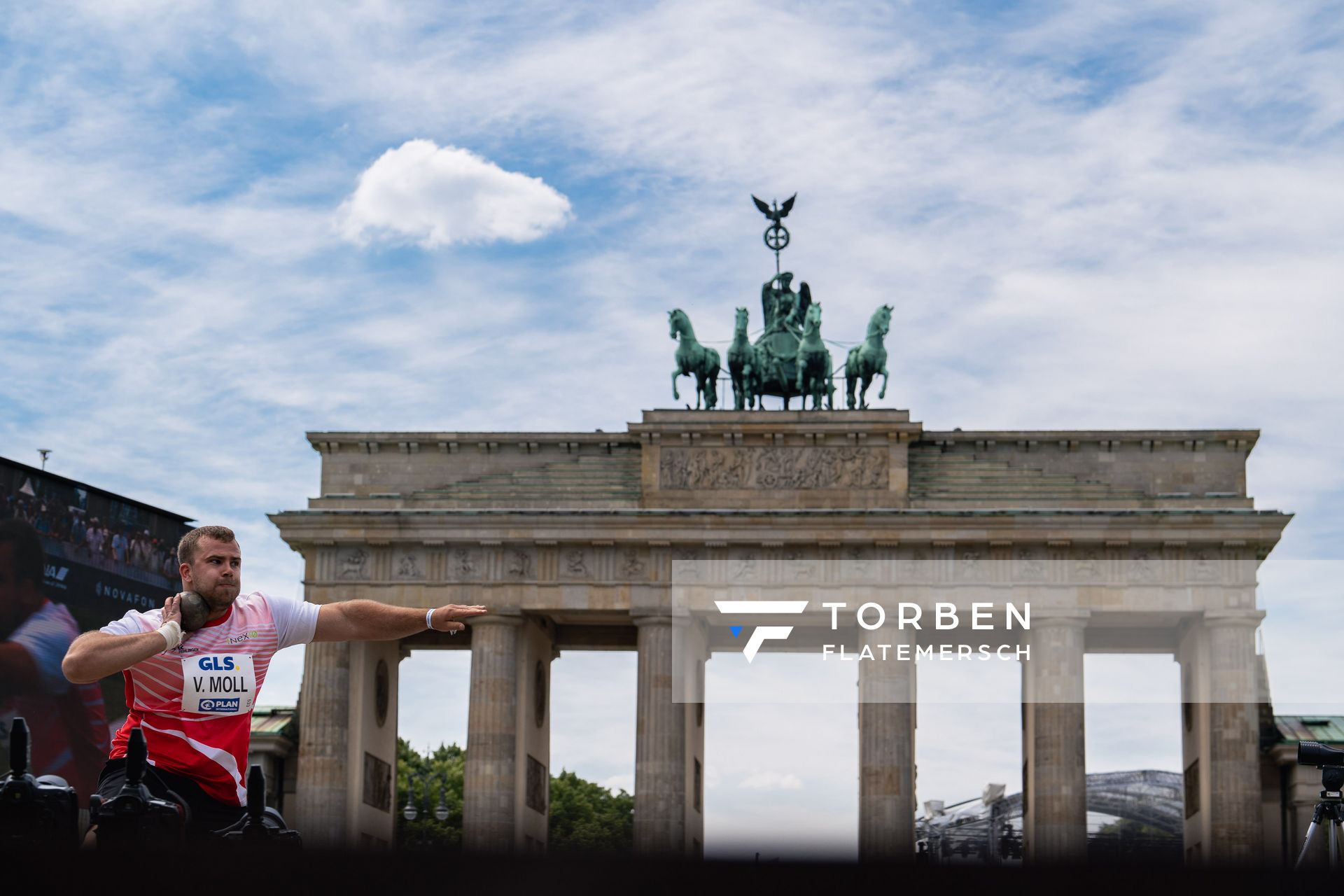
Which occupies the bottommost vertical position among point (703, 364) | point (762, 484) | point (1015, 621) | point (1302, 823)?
point (1302, 823)

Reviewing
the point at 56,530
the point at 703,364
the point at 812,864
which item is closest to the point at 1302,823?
the point at 703,364

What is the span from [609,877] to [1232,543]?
52569 millimetres

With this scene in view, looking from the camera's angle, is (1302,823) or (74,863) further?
(1302,823)

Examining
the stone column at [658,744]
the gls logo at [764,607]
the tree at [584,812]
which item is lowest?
the tree at [584,812]

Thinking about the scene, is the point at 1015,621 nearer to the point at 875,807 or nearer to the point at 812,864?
the point at 875,807

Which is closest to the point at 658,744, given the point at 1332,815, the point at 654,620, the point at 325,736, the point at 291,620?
the point at 654,620

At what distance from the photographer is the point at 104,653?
7.33 metres

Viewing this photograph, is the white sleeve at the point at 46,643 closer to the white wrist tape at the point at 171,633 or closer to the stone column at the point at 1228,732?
the stone column at the point at 1228,732

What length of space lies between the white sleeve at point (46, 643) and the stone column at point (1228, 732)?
31452 millimetres

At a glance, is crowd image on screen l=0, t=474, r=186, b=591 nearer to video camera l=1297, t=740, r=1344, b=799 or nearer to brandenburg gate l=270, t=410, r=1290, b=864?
brandenburg gate l=270, t=410, r=1290, b=864

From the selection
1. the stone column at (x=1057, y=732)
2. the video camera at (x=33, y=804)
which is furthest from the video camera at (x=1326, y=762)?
the stone column at (x=1057, y=732)

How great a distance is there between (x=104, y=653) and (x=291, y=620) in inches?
52.3

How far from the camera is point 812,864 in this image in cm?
305

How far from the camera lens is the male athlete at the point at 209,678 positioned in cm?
802
